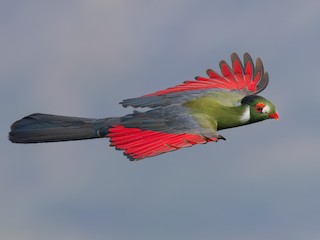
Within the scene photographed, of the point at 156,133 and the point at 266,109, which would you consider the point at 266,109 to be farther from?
the point at 156,133

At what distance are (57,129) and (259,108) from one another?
319cm

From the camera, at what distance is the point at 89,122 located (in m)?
12.0

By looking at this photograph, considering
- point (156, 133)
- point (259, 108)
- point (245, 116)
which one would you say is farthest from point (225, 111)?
point (156, 133)

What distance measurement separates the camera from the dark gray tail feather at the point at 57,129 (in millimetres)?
11797

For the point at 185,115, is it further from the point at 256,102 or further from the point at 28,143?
the point at 28,143

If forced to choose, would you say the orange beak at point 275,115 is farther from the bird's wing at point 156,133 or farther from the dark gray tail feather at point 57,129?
the dark gray tail feather at point 57,129

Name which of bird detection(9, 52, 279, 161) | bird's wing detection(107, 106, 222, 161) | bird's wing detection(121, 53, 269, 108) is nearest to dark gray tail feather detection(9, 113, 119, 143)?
bird detection(9, 52, 279, 161)

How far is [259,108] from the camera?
12.4 meters

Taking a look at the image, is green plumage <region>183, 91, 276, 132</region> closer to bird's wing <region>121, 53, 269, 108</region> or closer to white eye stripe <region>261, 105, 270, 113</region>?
white eye stripe <region>261, 105, 270, 113</region>

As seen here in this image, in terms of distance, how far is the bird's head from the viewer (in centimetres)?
1241

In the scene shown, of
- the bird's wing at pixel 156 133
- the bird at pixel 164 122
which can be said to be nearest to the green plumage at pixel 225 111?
the bird at pixel 164 122

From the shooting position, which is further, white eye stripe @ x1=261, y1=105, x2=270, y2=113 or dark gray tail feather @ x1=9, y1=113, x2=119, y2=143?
white eye stripe @ x1=261, y1=105, x2=270, y2=113

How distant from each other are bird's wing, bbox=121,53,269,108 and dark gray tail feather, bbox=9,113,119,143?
0.91 meters

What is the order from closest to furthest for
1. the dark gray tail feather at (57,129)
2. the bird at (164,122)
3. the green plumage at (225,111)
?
the bird at (164,122) < the dark gray tail feather at (57,129) < the green plumage at (225,111)
